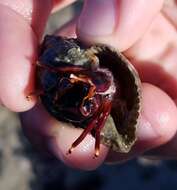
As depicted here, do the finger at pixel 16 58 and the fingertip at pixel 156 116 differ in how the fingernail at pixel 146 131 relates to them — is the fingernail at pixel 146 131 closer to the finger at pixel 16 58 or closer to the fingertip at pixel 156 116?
the fingertip at pixel 156 116

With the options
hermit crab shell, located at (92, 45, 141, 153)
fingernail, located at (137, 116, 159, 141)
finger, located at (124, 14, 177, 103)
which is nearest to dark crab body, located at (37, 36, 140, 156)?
hermit crab shell, located at (92, 45, 141, 153)

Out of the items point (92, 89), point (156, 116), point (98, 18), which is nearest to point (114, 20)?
point (98, 18)

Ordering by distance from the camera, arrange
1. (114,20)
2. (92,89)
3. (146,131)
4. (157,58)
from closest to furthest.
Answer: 1. (92,89)
2. (114,20)
3. (146,131)
4. (157,58)

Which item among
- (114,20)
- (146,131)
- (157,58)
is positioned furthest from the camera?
(157,58)

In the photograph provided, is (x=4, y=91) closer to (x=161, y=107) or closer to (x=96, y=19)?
(x=96, y=19)

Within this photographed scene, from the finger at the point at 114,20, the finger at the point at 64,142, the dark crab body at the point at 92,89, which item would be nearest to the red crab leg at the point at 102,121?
the dark crab body at the point at 92,89

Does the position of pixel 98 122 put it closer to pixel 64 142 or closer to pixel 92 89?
pixel 92 89

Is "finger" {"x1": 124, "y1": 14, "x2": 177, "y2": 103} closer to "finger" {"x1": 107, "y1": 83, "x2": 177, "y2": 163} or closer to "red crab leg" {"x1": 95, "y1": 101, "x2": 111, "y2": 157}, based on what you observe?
"finger" {"x1": 107, "y1": 83, "x2": 177, "y2": 163}

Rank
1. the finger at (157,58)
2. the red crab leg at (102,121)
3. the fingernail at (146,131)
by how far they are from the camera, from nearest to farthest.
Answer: the red crab leg at (102,121), the fingernail at (146,131), the finger at (157,58)
